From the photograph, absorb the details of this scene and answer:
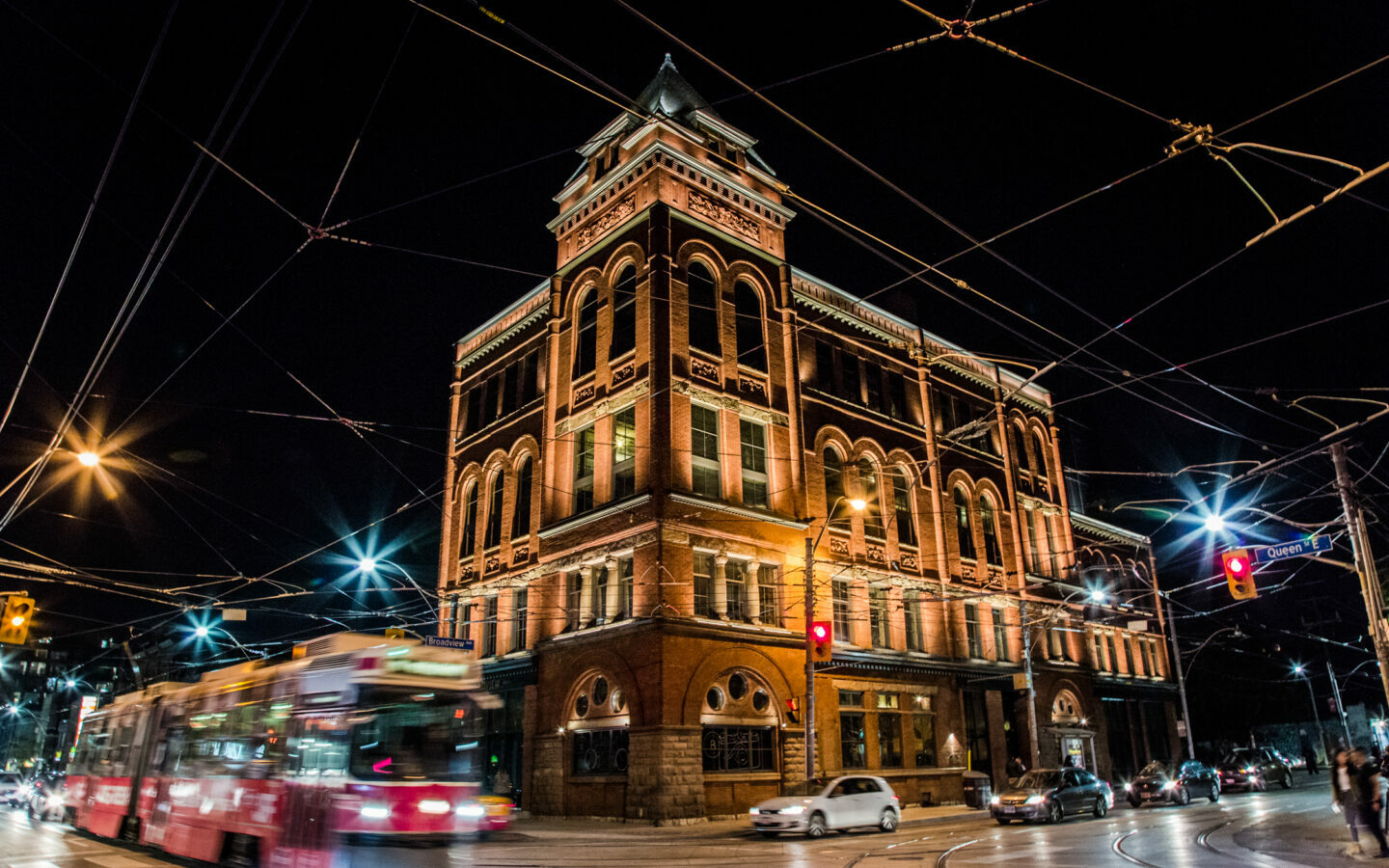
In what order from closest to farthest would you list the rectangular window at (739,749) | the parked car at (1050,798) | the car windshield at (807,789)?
the car windshield at (807,789) < the parked car at (1050,798) < the rectangular window at (739,749)

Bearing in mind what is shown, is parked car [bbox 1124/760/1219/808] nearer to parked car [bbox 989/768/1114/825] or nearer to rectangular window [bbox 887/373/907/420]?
parked car [bbox 989/768/1114/825]

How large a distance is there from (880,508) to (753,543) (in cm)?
767

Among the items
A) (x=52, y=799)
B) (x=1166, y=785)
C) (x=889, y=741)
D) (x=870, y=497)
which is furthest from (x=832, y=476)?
(x=52, y=799)

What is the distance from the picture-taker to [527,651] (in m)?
28.1

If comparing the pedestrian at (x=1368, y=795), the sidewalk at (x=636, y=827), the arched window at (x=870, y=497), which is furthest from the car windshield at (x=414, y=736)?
the arched window at (x=870, y=497)

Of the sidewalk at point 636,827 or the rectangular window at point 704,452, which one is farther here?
the rectangular window at point 704,452

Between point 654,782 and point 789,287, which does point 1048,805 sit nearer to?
point 654,782

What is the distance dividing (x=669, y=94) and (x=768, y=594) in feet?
61.2

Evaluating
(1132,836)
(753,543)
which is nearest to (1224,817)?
(1132,836)

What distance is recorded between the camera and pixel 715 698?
24297 millimetres

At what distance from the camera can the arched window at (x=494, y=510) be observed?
3216cm

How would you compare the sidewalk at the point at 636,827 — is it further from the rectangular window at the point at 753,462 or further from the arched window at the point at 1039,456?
the arched window at the point at 1039,456

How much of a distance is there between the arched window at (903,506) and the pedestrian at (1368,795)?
19473mm

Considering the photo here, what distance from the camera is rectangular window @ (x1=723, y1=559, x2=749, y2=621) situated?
25703 millimetres
